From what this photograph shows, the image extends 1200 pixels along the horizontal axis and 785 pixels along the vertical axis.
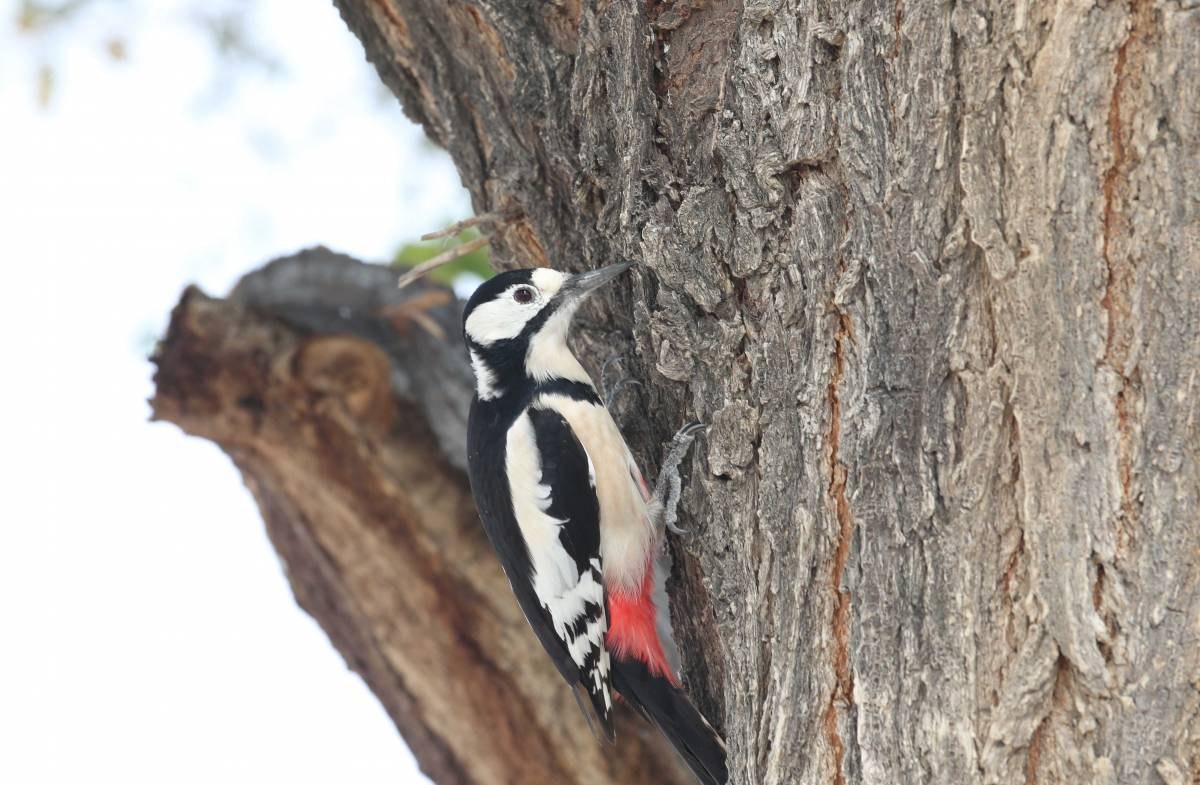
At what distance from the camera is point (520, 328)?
132 inches

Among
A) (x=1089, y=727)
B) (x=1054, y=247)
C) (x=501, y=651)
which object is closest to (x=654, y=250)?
(x=1054, y=247)

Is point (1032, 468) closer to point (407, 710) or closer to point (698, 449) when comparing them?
point (698, 449)

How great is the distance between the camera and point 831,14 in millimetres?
2010

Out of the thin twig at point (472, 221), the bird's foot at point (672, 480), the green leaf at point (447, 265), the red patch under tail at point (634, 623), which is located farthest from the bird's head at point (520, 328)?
the green leaf at point (447, 265)

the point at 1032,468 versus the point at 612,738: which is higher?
the point at 1032,468

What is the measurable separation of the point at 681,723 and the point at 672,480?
1.81 feet

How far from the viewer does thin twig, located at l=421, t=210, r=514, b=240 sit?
290cm

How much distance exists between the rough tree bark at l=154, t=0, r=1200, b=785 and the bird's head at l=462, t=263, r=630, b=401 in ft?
1.91

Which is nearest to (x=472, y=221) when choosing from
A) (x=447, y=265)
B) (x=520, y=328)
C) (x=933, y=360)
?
(x=520, y=328)

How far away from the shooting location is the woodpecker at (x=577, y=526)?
300cm

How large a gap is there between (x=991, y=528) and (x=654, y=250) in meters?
0.85

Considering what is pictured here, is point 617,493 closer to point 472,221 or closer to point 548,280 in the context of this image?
point 548,280

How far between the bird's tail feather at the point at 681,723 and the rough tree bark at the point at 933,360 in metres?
0.41

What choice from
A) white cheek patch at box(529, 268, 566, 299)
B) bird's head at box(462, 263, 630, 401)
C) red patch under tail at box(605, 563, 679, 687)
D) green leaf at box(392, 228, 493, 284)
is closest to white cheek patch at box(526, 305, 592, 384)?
bird's head at box(462, 263, 630, 401)
